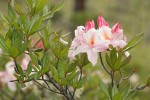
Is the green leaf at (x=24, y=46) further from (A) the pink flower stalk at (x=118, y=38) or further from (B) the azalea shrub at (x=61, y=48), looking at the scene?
(A) the pink flower stalk at (x=118, y=38)

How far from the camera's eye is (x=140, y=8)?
1412 centimetres

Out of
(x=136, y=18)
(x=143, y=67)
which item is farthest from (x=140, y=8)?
(x=143, y=67)

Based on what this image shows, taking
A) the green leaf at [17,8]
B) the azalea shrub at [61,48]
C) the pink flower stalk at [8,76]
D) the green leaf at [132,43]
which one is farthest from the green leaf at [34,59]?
the pink flower stalk at [8,76]

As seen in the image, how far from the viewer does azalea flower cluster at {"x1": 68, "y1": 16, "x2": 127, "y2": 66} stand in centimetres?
130

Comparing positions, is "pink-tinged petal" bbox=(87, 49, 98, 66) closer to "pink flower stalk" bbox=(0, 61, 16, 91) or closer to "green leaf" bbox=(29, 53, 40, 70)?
"green leaf" bbox=(29, 53, 40, 70)

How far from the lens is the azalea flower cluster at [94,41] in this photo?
1.30m

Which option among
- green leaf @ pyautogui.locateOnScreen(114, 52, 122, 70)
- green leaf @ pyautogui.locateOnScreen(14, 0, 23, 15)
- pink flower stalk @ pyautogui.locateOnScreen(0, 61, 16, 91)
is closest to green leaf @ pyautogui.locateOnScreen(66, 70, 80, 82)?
green leaf @ pyautogui.locateOnScreen(114, 52, 122, 70)

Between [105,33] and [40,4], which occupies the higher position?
[40,4]

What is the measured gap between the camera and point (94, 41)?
1.34 meters

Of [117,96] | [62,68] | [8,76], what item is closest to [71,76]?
[62,68]

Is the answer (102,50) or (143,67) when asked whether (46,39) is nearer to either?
(102,50)

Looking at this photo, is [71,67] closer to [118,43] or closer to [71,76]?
[71,76]

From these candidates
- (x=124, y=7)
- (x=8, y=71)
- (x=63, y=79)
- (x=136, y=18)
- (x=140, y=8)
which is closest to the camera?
(x=63, y=79)

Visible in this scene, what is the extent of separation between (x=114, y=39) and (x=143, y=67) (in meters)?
6.17
